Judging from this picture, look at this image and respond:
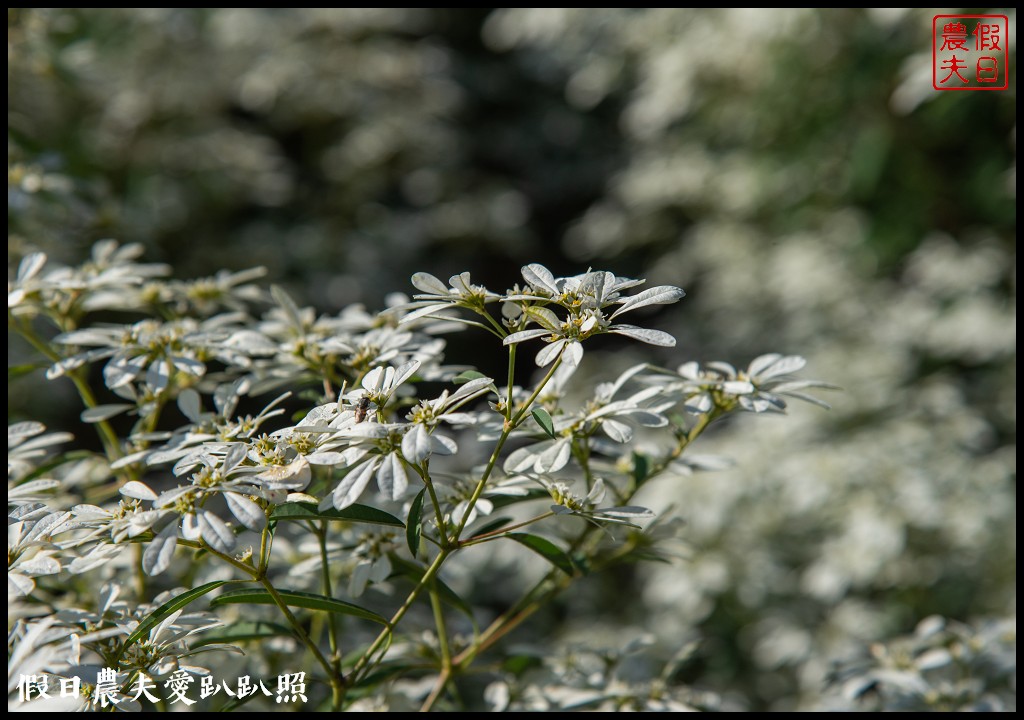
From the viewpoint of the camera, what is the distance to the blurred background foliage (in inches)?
78.4

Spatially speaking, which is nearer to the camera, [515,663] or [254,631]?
[254,631]

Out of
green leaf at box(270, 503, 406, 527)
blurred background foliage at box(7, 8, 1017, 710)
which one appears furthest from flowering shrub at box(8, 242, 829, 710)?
blurred background foliage at box(7, 8, 1017, 710)

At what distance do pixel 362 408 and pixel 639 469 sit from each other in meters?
0.32

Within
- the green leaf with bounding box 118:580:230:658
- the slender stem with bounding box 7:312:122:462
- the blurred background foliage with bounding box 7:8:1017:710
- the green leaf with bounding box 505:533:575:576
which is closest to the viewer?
the green leaf with bounding box 118:580:230:658

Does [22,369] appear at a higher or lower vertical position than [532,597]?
higher

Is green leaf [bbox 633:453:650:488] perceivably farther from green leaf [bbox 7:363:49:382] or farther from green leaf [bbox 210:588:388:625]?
green leaf [bbox 7:363:49:382]

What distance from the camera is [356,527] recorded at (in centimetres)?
91

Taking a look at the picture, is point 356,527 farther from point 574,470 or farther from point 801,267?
point 801,267

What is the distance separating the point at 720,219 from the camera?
3.36 m

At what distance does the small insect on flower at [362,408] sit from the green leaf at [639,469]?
0.32 meters

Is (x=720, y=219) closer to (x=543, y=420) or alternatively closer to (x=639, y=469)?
(x=639, y=469)

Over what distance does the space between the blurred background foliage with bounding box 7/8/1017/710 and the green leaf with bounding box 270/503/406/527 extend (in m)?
0.81

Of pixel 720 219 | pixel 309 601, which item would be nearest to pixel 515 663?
pixel 309 601

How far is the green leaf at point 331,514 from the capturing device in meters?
0.67
